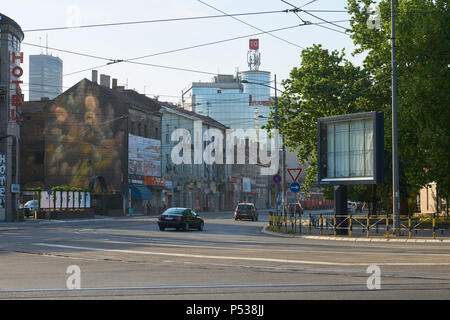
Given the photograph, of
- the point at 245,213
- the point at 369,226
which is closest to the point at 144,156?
the point at 245,213

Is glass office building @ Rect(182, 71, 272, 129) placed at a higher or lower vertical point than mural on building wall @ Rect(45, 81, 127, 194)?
higher

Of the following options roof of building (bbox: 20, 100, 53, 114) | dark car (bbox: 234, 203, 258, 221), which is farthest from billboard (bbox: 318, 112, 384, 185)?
roof of building (bbox: 20, 100, 53, 114)

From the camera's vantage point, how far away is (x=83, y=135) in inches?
2958

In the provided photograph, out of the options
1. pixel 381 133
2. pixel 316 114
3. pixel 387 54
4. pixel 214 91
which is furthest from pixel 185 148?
pixel 214 91

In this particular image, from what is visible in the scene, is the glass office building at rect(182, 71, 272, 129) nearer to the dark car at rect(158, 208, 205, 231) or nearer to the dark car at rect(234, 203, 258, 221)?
the dark car at rect(234, 203, 258, 221)

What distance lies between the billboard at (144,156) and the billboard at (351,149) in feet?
152

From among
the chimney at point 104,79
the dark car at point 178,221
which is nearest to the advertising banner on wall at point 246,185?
the chimney at point 104,79

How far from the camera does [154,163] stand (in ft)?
270

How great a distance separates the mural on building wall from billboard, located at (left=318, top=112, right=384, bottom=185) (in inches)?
1816

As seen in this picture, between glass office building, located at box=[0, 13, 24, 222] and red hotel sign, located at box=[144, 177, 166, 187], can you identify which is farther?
red hotel sign, located at box=[144, 177, 166, 187]

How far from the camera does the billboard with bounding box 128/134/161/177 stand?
248 ft

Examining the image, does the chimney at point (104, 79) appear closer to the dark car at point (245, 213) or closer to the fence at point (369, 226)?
the dark car at point (245, 213)

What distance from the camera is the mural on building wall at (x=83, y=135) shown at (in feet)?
244
